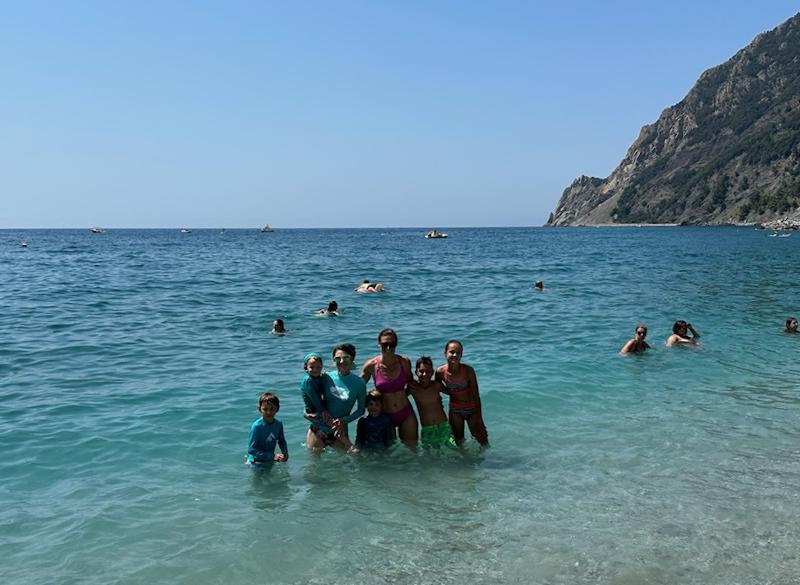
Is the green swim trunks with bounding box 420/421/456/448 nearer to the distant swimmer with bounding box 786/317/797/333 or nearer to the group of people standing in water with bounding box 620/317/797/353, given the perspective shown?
the group of people standing in water with bounding box 620/317/797/353

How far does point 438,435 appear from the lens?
8727 millimetres

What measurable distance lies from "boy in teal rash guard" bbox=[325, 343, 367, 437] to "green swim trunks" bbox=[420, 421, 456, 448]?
947 millimetres

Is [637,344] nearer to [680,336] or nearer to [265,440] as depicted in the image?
[680,336]

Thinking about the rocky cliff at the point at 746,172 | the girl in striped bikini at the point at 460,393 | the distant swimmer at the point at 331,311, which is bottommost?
the distant swimmer at the point at 331,311

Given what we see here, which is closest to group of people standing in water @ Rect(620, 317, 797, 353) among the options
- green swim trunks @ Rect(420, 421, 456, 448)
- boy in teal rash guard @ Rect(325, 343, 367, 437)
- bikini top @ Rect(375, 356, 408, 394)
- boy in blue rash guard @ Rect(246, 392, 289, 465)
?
green swim trunks @ Rect(420, 421, 456, 448)

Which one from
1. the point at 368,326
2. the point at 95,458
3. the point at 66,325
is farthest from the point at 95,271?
the point at 95,458

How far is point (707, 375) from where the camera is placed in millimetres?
13586

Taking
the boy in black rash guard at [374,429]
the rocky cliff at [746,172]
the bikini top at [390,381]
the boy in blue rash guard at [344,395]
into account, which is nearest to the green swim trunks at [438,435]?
the boy in black rash guard at [374,429]

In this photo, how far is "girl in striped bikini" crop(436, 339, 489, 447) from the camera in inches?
329

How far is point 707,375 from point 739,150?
185 metres

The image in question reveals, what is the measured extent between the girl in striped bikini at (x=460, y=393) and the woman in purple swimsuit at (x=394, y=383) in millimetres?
491

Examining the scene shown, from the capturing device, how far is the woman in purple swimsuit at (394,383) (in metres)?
8.38

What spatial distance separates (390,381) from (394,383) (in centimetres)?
6

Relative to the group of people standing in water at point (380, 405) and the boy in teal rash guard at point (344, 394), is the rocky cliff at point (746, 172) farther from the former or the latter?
the boy in teal rash guard at point (344, 394)
